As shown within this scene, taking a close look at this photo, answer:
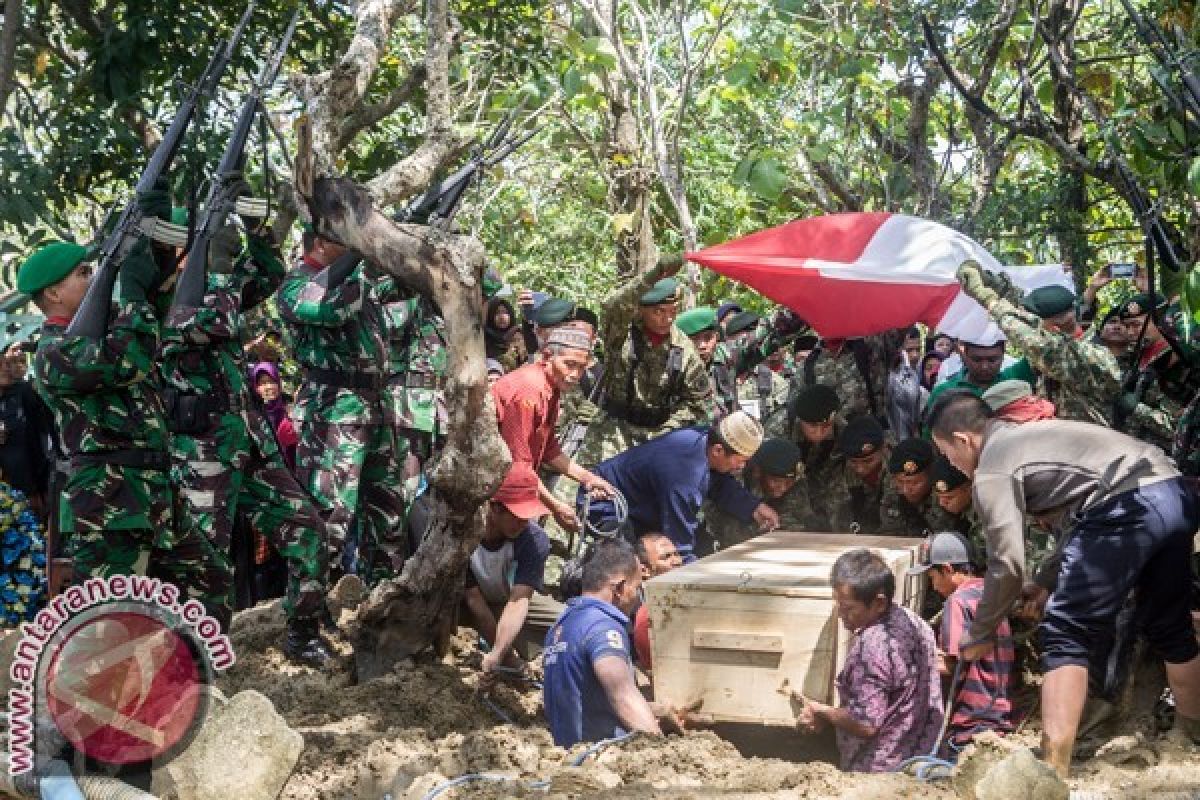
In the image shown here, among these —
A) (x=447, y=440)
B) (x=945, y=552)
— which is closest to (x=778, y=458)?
(x=945, y=552)

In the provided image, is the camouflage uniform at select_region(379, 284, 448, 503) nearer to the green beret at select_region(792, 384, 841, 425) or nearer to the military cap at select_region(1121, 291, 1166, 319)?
the green beret at select_region(792, 384, 841, 425)

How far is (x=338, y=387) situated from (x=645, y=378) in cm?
165

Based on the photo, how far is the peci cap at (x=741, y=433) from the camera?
628 cm

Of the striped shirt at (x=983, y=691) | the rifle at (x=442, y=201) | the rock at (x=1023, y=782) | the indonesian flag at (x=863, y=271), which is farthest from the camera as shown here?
the indonesian flag at (x=863, y=271)

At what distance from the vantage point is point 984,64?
8.80m

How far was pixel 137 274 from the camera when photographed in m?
4.98

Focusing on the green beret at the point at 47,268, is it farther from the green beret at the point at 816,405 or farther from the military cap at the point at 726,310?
the military cap at the point at 726,310

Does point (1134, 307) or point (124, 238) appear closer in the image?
point (124, 238)

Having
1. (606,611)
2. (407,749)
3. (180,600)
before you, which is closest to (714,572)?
→ (606,611)

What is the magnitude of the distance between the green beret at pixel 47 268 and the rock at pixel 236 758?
5.48 ft

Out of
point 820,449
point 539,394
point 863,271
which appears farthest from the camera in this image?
point 863,271

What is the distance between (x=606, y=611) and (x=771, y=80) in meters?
6.83

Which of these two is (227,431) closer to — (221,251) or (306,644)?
(221,251)

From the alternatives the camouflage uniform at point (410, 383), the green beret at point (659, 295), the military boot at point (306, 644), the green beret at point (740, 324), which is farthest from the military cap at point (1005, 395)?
the green beret at point (740, 324)
